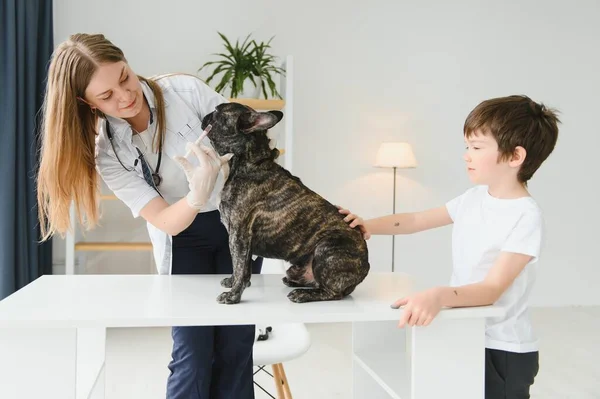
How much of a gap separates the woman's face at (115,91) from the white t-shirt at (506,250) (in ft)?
3.16

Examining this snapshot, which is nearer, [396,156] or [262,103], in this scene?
[262,103]

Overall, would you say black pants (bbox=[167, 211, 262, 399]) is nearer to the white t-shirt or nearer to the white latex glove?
the white latex glove

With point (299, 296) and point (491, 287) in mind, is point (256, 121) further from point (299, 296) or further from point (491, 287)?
point (491, 287)

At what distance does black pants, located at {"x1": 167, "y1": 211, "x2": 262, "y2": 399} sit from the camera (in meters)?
1.66

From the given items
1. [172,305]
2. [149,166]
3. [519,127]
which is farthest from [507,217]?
[149,166]

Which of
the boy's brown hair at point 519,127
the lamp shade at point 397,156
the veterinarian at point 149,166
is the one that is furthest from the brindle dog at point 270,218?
the lamp shade at point 397,156

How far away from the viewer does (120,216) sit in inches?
172

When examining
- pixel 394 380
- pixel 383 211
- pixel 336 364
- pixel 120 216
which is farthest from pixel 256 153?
pixel 383 211

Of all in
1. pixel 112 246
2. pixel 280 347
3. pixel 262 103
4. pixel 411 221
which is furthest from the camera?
pixel 112 246

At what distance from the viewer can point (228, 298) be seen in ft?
4.59

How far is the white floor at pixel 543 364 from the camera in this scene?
10.1ft

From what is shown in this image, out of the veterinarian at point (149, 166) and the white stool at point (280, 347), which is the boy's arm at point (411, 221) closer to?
the veterinarian at point (149, 166)

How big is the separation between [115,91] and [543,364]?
2936 mm

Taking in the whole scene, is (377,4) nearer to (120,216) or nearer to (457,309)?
(120,216)
